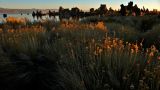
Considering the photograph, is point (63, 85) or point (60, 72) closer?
point (63, 85)

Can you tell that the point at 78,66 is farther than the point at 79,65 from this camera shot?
No


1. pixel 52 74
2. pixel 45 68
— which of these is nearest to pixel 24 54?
pixel 45 68

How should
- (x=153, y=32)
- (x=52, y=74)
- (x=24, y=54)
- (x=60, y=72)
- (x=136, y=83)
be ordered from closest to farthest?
(x=136, y=83) → (x=60, y=72) → (x=52, y=74) → (x=24, y=54) → (x=153, y=32)

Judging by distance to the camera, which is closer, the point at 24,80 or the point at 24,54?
the point at 24,80

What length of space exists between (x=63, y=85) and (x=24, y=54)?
6.83 feet

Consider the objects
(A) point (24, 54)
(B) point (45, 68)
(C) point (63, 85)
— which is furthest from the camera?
(A) point (24, 54)

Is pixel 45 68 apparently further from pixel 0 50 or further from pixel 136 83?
pixel 136 83

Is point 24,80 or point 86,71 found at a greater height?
point 86,71

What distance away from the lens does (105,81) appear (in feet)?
14.5

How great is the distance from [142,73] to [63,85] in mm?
1167

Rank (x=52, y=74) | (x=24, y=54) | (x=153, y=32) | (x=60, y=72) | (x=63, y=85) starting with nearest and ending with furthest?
(x=63, y=85)
(x=60, y=72)
(x=52, y=74)
(x=24, y=54)
(x=153, y=32)

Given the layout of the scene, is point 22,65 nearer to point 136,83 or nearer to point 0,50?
point 0,50

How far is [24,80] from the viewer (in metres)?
5.73

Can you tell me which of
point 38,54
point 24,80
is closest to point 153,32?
point 38,54
